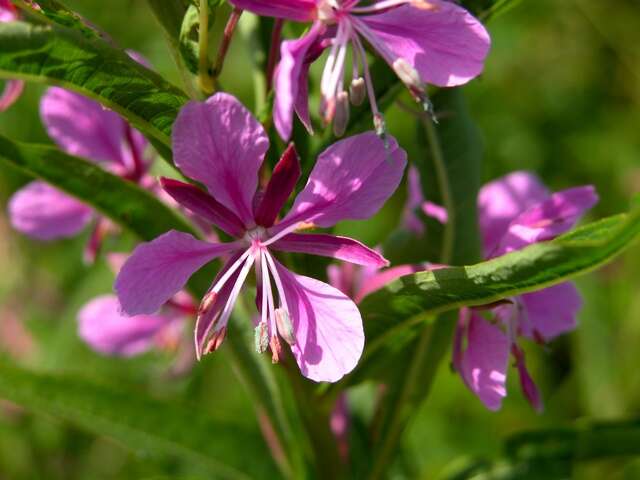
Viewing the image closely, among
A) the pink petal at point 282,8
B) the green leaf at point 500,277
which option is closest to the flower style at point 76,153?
the pink petal at point 282,8

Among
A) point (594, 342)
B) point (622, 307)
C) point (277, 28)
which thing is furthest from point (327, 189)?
point (622, 307)

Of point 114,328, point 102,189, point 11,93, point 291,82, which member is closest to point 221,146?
point 291,82

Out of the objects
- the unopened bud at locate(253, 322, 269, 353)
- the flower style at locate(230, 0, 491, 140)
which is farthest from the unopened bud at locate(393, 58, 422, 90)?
the unopened bud at locate(253, 322, 269, 353)

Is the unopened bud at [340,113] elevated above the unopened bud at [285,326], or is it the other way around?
the unopened bud at [340,113]

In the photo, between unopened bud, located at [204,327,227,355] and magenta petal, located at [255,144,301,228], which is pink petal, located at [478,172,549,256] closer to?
magenta petal, located at [255,144,301,228]

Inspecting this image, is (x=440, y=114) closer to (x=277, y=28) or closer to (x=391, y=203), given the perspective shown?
(x=277, y=28)

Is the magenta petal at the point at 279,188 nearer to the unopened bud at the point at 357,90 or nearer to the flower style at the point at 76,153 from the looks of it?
the unopened bud at the point at 357,90
